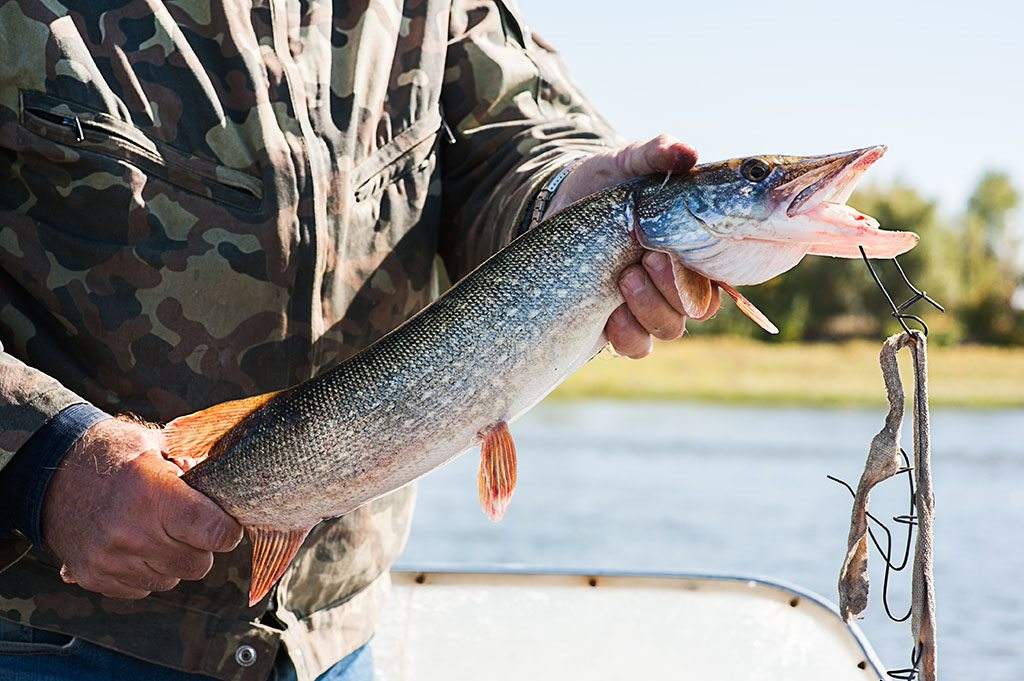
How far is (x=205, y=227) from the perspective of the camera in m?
2.74

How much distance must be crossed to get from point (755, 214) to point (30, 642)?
73.4 inches

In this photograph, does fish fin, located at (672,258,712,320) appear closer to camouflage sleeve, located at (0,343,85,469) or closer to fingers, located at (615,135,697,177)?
fingers, located at (615,135,697,177)

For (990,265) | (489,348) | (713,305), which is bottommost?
(990,265)

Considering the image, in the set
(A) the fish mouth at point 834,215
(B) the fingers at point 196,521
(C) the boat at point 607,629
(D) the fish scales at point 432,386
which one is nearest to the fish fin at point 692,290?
(D) the fish scales at point 432,386

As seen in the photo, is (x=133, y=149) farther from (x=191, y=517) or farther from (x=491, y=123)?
(x=491, y=123)

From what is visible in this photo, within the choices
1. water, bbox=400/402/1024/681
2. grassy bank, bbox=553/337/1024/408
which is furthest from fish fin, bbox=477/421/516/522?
grassy bank, bbox=553/337/1024/408

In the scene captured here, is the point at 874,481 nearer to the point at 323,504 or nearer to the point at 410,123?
the point at 323,504

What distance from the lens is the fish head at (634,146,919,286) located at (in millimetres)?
2512

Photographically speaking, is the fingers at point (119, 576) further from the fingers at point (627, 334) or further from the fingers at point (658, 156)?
the fingers at point (658, 156)

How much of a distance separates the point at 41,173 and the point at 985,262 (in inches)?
2745

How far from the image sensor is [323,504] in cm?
258

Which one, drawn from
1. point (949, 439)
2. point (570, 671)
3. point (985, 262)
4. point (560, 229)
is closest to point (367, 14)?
Answer: point (560, 229)

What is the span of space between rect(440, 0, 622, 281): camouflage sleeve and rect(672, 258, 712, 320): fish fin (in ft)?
1.85

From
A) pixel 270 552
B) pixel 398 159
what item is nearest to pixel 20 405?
pixel 270 552
